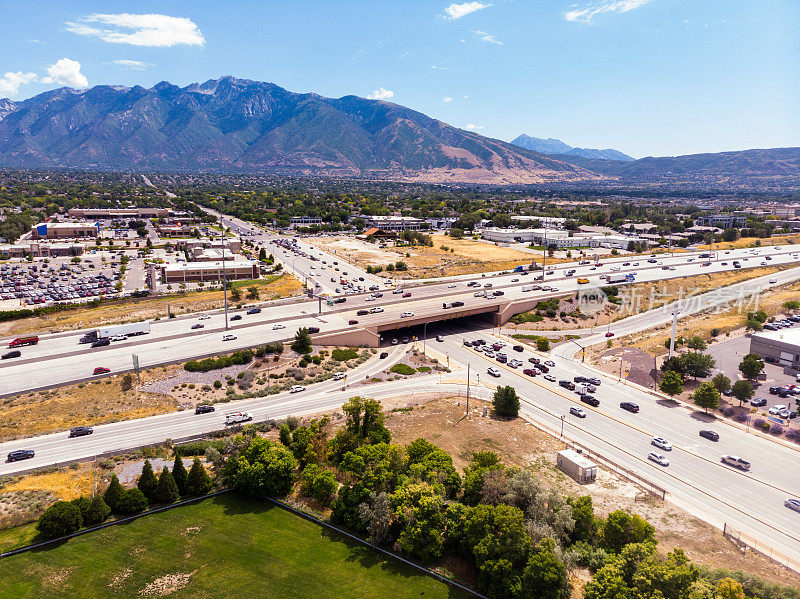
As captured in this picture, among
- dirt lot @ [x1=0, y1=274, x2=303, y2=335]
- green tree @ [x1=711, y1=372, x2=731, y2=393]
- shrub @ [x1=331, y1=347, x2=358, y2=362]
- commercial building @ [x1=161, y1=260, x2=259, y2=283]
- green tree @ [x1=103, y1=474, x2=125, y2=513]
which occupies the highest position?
commercial building @ [x1=161, y1=260, x2=259, y2=283]

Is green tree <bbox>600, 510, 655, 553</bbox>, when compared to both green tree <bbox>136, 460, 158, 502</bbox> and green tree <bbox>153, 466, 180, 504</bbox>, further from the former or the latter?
green tree <bbox>136, 460, 158, 502</bbox>

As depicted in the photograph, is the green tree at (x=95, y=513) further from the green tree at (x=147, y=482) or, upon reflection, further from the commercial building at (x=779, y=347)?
the commercial building at (x=779, y=347)

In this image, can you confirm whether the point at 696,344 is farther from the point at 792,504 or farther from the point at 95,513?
the point at 95,513

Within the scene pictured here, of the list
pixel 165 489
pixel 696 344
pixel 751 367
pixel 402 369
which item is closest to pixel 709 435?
pixel 751 367

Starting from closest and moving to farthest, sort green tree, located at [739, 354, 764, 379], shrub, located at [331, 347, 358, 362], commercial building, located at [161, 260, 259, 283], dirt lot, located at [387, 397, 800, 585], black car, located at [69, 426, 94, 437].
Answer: dirt lot, located at [387, 397, 800, 585] < black car, located at [69, 426, 94, 437] < green tree, located at [739, 354, 764, 379] < shrub, located at [331, 347, 358, 362] < commercial building, located at [161, 260, 259, 283]

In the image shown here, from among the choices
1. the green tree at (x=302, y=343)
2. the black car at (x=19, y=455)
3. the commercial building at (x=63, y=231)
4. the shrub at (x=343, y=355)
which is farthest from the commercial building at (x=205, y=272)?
the black car at (x=19, y=455)

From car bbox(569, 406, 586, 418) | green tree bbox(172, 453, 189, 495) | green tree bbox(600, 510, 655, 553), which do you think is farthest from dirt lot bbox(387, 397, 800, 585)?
green tree bbox(172, 453, 189, 495)
